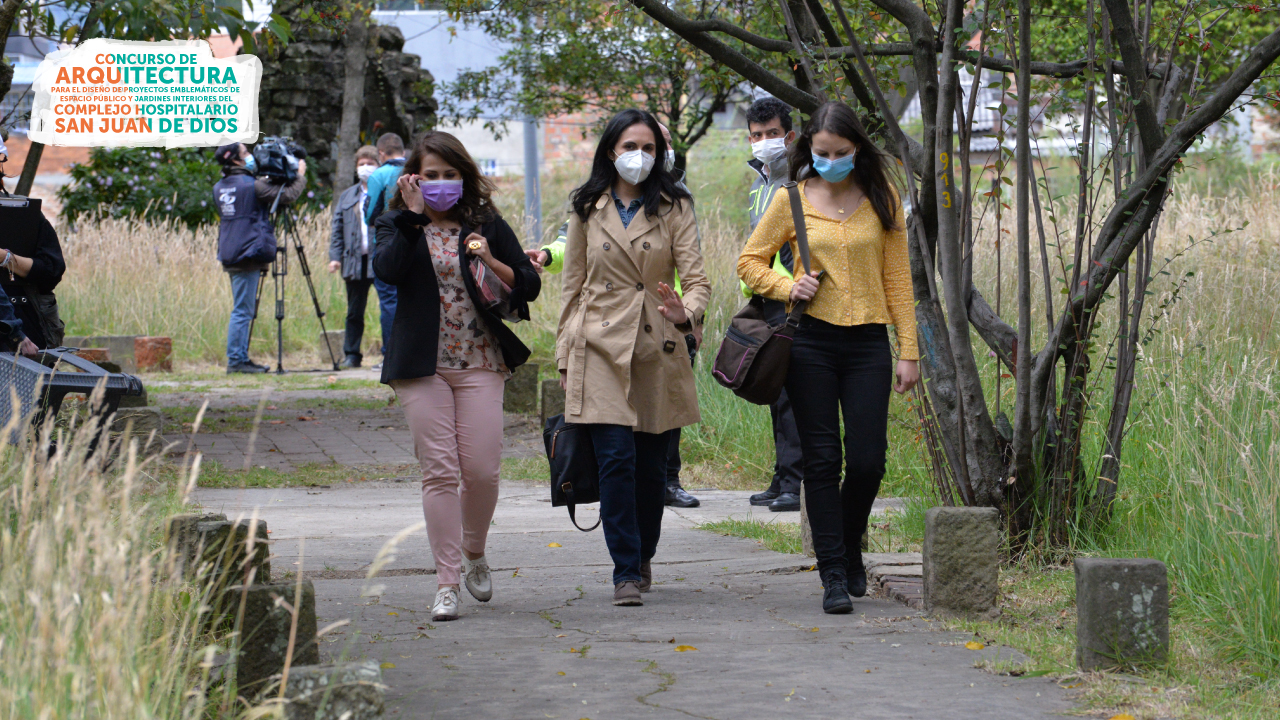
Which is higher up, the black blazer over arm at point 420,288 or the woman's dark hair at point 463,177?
the woman's dark hair at point 463,177

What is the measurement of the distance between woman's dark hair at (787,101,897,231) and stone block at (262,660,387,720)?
278cm

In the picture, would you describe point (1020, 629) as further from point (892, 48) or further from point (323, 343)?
point (323, 343)

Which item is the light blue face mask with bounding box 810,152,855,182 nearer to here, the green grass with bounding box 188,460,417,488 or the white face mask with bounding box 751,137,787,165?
the white face mask with bounding box 751,137,787,165

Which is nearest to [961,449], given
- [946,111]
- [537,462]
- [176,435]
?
[946,111]

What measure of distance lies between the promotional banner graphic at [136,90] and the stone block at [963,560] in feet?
23.8

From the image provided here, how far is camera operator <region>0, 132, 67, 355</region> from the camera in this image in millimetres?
6598

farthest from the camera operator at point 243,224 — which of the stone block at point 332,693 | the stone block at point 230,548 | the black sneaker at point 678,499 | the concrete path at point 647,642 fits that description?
the stone block at point 332,693

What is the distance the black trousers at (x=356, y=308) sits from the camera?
13422 millimetres

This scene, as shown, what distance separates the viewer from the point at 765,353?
15.8 feet

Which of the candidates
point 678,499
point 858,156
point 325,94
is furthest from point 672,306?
point 325,94

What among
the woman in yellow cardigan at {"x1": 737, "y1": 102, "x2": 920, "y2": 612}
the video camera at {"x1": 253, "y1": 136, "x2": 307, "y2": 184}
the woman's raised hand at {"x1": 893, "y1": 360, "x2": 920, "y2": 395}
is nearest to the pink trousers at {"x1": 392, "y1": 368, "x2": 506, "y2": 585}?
the woman in yellow cardigan at {"x1": 737, "y1": 102, "x2": 920, "y2": 612}

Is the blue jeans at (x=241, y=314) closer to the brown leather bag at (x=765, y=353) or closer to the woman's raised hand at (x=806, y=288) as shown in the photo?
the brown leather bag at (x=765, y=353)

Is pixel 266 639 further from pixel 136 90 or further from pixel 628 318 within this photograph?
pixel 136 90

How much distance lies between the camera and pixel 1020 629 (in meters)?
4.48
